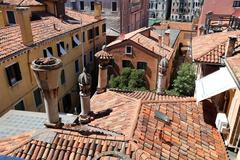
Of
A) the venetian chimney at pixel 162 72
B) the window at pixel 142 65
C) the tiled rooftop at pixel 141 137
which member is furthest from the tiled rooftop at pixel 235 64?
the window at pixel 142 65

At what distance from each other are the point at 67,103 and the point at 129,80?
6256 millimetres

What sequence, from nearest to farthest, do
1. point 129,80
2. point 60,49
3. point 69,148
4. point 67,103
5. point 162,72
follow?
point 69,148, point 162,72, point 60,49, point 67,103, point 129,80

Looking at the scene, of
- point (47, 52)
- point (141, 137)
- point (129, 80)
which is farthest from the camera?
point (129, 80)

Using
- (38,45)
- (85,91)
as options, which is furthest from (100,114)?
(38,45)

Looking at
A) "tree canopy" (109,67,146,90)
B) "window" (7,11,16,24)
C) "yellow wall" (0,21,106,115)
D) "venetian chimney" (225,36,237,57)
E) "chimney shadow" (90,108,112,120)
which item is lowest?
"tree canopy" (109,67,146,90)

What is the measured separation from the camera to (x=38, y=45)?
53.1 feet

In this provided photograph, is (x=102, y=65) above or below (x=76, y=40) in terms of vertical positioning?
above

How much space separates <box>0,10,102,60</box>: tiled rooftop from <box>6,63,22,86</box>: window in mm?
875

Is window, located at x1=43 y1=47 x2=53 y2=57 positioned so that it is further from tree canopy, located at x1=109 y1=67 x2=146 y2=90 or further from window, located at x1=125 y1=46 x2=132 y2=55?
window, located at x1=125 y1=46 x2=132 y2=55

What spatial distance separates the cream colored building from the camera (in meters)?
14.0

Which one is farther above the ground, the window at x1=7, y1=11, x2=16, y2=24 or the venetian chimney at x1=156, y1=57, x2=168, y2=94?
the window at x1=7, y1=11, x2=16, y2=24

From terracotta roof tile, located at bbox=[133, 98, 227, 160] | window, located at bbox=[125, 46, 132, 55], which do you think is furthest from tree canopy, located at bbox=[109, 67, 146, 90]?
terracotta roof tile, located at bbox=[133, 98, 227, 160]

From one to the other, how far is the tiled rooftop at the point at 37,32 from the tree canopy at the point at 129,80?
6312 mm

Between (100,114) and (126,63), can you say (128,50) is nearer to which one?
(126,63)
